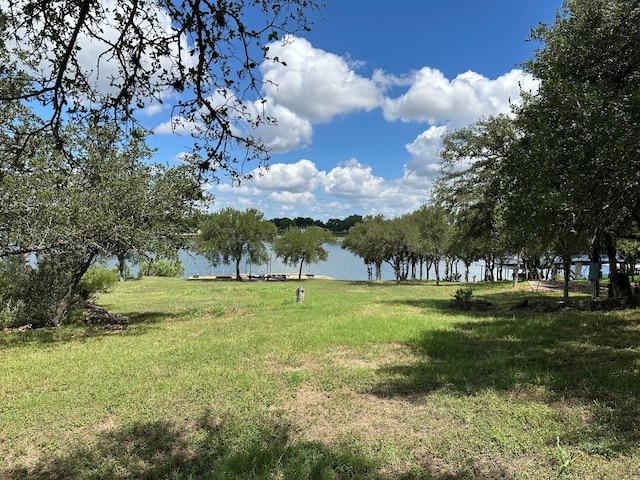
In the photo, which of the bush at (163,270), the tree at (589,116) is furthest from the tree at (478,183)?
the bush at (163,270)

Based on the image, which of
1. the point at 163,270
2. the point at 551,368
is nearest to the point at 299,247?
the point at 163,270

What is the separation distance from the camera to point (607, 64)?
911cm

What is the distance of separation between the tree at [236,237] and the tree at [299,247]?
8.63 feet

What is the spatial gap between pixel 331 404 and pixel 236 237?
42.7 meters

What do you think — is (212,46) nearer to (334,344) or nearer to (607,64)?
(334,344)

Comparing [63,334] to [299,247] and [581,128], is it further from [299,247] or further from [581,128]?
[299,247]

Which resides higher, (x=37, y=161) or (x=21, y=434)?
(x=37, y=161)

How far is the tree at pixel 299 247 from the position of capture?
5209 cm

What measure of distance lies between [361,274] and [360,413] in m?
67.7

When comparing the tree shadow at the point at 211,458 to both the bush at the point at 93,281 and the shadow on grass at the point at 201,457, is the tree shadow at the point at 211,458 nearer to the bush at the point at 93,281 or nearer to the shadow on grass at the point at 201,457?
the shadow on grass at the point at 201,457

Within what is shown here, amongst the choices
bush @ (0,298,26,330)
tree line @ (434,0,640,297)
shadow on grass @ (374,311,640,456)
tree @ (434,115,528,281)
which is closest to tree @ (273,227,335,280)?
tree @ (434,115,528,281)

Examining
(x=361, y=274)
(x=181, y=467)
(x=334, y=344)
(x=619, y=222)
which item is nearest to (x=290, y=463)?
(x=181, y=467)

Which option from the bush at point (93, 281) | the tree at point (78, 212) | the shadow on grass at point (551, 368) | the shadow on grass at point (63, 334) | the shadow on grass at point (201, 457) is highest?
the tree at point (78, 212)

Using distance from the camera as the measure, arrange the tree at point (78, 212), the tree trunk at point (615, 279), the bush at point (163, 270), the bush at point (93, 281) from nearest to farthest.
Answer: the tree at point (78, 212)
the tree trunk at point (615, 279)
the bush at point (93, 281)
the bush at point (163, 270)
